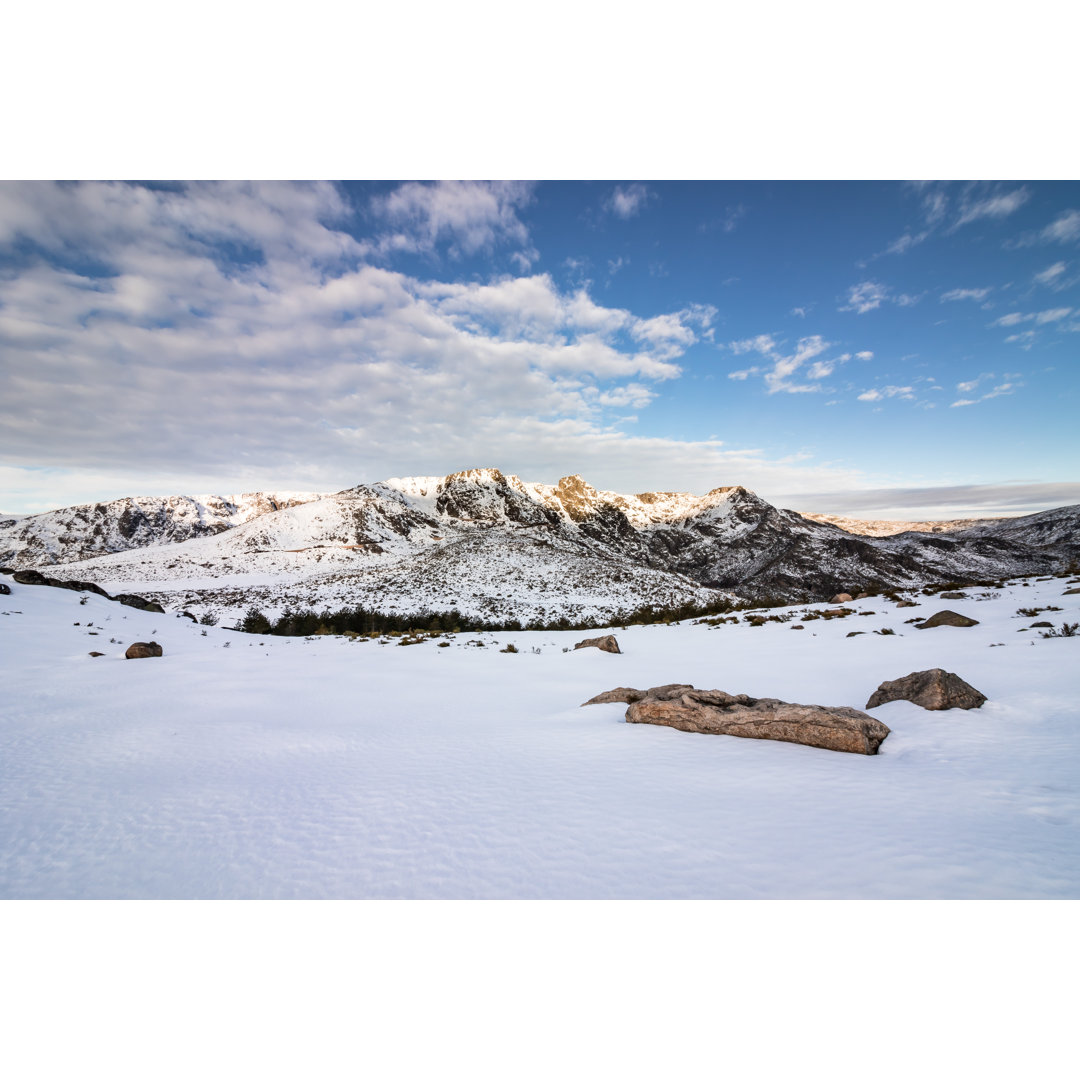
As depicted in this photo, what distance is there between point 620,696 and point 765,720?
100 inches

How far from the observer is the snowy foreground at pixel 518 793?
122 inches

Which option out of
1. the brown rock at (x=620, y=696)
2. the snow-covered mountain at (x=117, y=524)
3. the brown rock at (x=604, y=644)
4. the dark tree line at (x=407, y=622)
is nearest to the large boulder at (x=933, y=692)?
the brown rock at (x=620, y=696)

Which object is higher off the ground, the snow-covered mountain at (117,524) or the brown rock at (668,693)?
the snow-covered mountain at (117,524)

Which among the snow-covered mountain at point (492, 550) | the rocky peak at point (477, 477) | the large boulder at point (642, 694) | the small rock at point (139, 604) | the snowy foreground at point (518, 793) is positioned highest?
the rocky peak at point (477, 477)

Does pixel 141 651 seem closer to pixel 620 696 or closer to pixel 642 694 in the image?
pixel 620 696

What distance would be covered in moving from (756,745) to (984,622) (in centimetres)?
1061

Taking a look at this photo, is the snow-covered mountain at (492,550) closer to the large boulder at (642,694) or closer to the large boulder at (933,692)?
the large boulder at (933,692)

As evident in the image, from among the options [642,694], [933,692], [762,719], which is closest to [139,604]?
[642,694]

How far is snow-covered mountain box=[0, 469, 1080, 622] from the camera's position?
1630 inches

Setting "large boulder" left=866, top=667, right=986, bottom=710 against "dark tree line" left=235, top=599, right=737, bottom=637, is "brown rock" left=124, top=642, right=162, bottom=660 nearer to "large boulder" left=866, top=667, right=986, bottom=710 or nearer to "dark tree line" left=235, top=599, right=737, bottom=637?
"dark tree line" left=235, top=599, right=737, bottom=637

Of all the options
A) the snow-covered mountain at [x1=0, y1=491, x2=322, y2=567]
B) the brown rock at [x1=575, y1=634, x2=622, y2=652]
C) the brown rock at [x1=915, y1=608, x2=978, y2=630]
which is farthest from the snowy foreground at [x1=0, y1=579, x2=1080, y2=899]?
the snow-covered mountain at [x1=0, y1=491, x2=322, y2=567]

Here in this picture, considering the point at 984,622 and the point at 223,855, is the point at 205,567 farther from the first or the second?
the point at 984,622

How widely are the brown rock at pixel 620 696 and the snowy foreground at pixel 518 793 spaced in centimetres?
33

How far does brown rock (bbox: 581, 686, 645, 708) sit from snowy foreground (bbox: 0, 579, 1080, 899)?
0.33 metres
